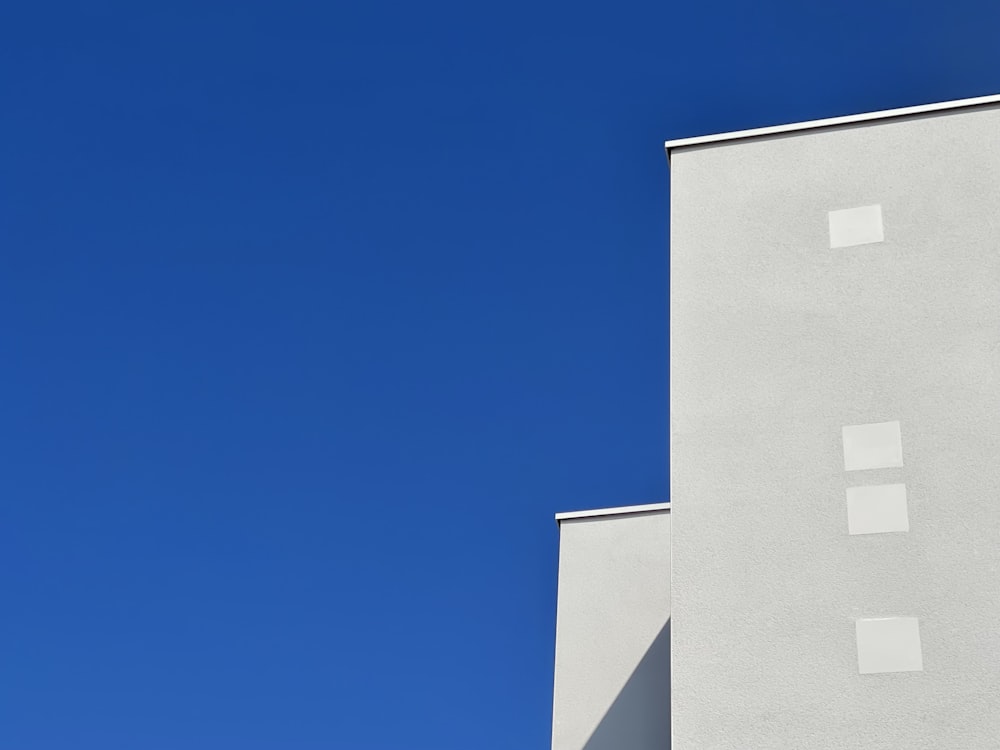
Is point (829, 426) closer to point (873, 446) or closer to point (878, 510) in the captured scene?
point (873, 446)

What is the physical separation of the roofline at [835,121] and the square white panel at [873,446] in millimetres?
3059

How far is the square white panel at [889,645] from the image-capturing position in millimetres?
8980

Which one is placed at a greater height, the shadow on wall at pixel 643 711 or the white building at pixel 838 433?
the white building at pixel 838 433

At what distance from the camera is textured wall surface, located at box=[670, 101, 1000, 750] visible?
9.05 metres

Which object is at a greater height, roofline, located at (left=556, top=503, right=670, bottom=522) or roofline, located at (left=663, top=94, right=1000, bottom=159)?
roofline, located at (left=663, top=94, right=1000, bottom=159)

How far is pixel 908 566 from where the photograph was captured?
9.29m

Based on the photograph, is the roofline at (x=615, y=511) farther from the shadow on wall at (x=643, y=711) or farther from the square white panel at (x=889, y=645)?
the square white panel at (x=889, y=645)

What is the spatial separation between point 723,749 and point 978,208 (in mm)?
5039

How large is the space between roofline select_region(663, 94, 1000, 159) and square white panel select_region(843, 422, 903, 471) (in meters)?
3.06

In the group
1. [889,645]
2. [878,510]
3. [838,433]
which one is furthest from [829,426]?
[889,645]

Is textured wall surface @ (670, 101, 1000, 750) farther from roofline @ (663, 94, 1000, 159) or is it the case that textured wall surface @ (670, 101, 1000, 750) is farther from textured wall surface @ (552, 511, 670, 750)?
textured wall surface @ (552, 511, 670, 750)

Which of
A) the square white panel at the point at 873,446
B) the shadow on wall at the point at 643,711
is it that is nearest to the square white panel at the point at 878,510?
the square white panel at the point at 873,446

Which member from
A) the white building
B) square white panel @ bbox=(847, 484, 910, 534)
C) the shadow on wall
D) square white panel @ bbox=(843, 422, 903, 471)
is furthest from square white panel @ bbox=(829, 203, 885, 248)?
the shadow on wall

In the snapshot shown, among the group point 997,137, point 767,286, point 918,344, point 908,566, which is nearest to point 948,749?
point 908,566
